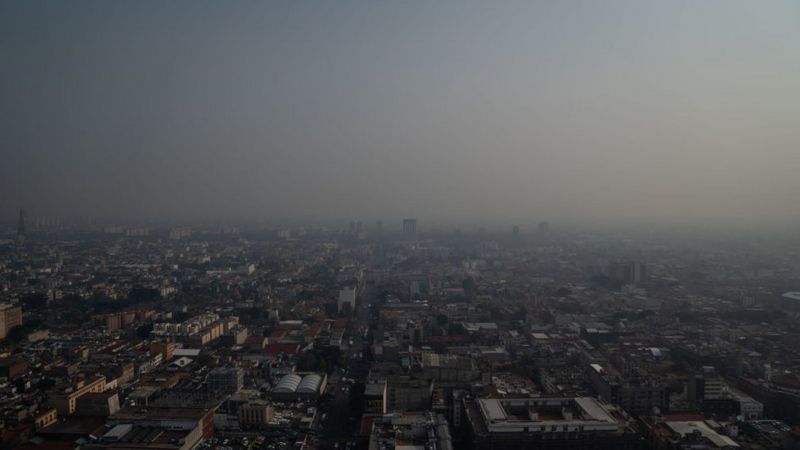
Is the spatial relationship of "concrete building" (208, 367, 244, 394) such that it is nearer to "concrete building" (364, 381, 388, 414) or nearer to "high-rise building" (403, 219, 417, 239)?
"concrete building" (364, 381, 388, 414)

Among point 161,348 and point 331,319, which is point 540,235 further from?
point 161,348

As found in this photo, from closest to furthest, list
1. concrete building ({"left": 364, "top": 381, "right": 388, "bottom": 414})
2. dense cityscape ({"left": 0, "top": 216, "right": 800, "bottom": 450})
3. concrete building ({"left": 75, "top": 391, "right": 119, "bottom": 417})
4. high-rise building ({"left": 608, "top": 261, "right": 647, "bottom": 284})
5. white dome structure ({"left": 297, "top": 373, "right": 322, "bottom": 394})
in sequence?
dense cityscape ({"left": 0, "top": 216, "right": 800, "bottom": 450}) < concrete building ({"left": 75, "top": 391, "right": 119, "bottom": 417}) < concrete building ({"left": 364, "top": 381, "right": 388, "bottom": 414}) < white dome structure ({"left": 297, "top": 373, "right": 322, "bottom": 394}) < high-rise building ({"left": 608, "top": 261, "right": 647, "bottom": 284})

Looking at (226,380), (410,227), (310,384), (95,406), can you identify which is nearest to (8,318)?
(95,406)

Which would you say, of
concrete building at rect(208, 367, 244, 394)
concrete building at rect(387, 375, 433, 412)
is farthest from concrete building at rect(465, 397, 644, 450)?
concrete building at rect(208, 367, 244, 394)

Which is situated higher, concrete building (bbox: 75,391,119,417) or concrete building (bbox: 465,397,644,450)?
concrete building (bbox: 465,397,644,450)

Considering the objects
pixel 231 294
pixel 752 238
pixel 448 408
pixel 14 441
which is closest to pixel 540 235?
pixel 752 238

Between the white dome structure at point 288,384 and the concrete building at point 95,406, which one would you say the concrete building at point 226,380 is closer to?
the white dome structure at point 288,384

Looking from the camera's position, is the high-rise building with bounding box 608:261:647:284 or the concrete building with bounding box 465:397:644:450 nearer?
the concrete building with bounding box 465:397:644:450

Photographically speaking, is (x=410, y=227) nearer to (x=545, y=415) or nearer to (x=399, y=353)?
(x=399, y=353)
